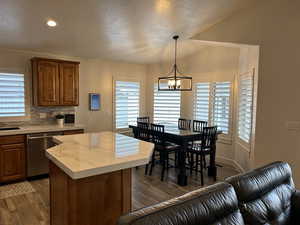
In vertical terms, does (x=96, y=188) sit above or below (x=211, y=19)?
below

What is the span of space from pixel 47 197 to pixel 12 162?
1.06 metres

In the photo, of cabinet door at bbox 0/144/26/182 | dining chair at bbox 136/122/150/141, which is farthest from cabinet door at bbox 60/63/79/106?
dining chair at bbox 136/122/150/141

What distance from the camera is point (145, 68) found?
6.49 meters

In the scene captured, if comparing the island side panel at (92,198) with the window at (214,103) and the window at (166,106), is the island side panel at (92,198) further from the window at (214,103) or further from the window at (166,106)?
the window at (166,106)

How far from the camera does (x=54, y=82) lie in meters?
4.46

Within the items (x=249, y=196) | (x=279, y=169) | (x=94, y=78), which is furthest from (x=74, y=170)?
(x=94, y=78)

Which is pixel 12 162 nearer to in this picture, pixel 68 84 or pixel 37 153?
pixel 37 153

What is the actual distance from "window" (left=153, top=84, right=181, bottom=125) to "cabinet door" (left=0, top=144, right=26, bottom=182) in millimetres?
3456

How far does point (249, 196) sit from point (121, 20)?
3.07m

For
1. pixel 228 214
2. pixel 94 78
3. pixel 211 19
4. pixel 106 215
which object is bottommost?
pixel 106 215

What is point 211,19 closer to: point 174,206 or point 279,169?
point 279,169

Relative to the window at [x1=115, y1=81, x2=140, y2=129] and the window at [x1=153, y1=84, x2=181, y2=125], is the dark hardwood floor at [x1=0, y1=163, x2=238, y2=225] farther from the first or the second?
the window at [x1=153, y1=84, x2=181, y2=125]

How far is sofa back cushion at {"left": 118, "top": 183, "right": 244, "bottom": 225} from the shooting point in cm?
127

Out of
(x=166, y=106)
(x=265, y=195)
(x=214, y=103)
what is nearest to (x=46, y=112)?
(x=166, y=106)
